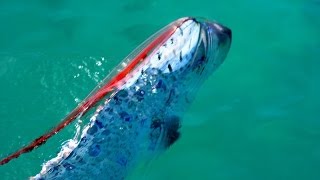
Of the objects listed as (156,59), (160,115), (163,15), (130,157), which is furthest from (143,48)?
(163,15)

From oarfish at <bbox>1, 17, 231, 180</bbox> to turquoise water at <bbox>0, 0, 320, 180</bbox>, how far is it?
1410 mm

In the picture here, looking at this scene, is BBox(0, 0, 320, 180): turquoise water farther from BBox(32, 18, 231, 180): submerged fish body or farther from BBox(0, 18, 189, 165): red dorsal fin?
BBox(0, 18, 189, 165): red dorsal fin

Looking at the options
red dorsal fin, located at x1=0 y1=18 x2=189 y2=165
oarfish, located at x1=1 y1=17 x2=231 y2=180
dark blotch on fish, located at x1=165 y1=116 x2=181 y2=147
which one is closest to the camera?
red dorsal fin, located at x1=0 y1=18 x2=189 y2=165

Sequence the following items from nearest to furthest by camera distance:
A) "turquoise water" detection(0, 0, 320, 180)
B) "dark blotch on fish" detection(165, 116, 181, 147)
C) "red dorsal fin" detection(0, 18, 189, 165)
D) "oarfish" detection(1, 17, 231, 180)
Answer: "red dorsal fin" detection(0, 18, 189, 165) → "oarfish" detection(1, 17, 231, 180) → "dark blotch on fish" detection(165, 116, 181, 147) → "turquoise water" detection(0, 0, 320, 180)

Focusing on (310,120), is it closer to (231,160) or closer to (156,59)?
(231,160)

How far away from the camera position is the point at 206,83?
5.08 metres

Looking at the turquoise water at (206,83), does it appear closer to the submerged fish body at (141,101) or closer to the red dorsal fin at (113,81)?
the submerged fish body at (141,101)

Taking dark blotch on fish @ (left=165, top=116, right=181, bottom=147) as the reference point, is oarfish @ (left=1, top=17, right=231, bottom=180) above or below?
above

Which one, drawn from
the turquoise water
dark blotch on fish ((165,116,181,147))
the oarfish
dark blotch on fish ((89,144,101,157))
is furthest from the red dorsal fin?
the turquoise water

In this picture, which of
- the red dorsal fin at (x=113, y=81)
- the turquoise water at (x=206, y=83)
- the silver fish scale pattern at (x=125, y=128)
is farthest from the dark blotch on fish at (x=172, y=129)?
the turquoise water at (x=206, y=83)

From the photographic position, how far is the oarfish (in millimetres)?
2514

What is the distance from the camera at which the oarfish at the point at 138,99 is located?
8.25 feet

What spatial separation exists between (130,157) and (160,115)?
32 cm

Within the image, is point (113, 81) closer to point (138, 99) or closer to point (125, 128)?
point (138, 99)
